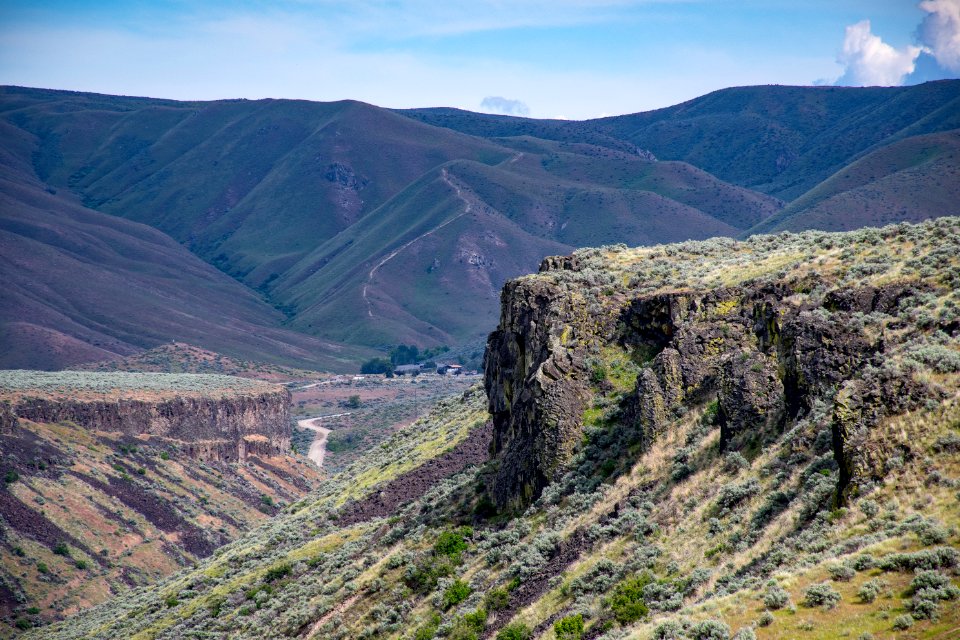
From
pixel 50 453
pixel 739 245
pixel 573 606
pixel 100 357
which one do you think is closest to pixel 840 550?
pixel 573 606

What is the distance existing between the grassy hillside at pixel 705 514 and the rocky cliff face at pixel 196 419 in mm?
56674

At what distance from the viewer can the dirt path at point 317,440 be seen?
12741 cm

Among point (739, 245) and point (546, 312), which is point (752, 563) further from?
point (739, 245)

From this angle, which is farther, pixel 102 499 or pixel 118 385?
pixel 118 385

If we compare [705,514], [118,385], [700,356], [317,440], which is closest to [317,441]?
[317,440]

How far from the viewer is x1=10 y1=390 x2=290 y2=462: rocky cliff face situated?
318 ft

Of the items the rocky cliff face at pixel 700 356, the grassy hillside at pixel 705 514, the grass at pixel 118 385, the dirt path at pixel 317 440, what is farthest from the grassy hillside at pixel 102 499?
the rocky cliff face at pixel 700 356

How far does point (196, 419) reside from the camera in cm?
10862

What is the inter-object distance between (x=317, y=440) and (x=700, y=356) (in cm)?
11219

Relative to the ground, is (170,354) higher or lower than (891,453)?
lower

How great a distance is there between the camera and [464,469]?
147ft

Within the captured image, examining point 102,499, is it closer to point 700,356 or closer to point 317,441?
point 317,441

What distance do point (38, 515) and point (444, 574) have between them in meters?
55.9

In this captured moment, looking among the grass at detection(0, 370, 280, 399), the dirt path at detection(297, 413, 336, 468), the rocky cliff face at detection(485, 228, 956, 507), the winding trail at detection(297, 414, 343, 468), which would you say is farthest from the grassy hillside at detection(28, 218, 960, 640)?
the dirt path at detection(297, 413, 336, 468)
